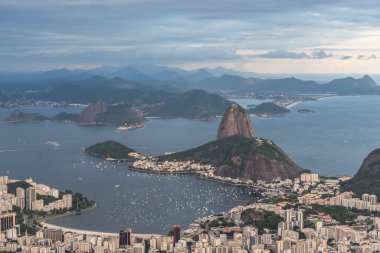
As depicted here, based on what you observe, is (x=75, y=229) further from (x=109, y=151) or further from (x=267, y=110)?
(x=267, y=110)

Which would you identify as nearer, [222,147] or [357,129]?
[222,147]

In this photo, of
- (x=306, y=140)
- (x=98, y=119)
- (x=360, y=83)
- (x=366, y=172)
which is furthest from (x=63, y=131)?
(x=360, y=83)

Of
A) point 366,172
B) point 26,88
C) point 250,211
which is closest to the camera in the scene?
point 250,211

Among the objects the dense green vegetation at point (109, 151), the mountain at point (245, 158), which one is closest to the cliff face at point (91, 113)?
the dense green vegetation at point (109, 151)

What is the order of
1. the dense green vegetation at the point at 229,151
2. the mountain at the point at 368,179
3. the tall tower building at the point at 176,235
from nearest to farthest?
the tall tower building at the point at 176,235 → the mountain at the point at 368,179 → the dense green vegetation at the point at 229,151

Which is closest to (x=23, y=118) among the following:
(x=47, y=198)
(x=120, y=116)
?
(x=120, y=116)

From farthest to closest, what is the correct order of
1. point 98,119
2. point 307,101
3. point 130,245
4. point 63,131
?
point 307,101, point 98,119, point 63,131, point 130,245

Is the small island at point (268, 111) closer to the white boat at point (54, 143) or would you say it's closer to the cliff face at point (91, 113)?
the cliff face at point (91, 113)

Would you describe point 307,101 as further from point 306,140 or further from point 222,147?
point 222,147
